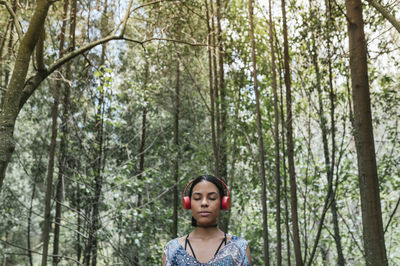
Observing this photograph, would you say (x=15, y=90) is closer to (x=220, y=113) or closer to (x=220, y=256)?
(x=220, y=256)

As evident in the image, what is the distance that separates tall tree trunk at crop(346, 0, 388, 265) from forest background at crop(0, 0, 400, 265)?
1 cm

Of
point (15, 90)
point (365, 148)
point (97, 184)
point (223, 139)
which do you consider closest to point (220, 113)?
point (223, 139)

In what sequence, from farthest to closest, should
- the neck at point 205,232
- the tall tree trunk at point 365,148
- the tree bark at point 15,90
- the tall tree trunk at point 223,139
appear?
the tall tree trunk at point 223,139 → the tall tree trunk at point 365,148 → the tree bark at point 15,90 → the neck at point 205,232

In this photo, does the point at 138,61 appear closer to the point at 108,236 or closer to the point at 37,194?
the point at 108,236

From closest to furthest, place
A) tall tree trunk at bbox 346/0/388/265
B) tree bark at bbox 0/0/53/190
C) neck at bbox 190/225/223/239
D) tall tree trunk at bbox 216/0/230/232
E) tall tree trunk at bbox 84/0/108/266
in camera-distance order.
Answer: neck at bbox 190/225/223/239
tree bark at bbox 0/0/53/190
tall tree trunk at bbox 346/0/388/265
tall tree trunk at bbox 84/0/108/266
tall tree trunk at bbox 216/0/230/232

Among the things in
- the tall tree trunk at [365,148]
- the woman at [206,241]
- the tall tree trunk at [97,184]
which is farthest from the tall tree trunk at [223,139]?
the woman at [206,241]

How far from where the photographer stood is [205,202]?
2.06 meters

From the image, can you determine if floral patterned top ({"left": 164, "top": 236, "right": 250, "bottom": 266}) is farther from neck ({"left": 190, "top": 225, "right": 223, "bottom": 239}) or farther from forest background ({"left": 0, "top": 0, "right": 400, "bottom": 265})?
forest background ({"left": 0, "top": 0, "right": 400, "bottom": 265})

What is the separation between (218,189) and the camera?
6.94 ft

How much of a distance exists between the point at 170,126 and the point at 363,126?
6.70m

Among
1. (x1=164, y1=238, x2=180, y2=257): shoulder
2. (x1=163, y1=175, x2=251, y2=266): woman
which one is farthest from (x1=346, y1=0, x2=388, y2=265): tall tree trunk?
(x1=164, y1=238, x2=180, y2=257): shoulder

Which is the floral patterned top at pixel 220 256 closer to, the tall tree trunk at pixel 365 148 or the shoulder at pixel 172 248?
the shoulder at pixel 172 248

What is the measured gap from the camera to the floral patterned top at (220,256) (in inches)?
76.9

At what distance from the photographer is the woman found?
1977 mm
